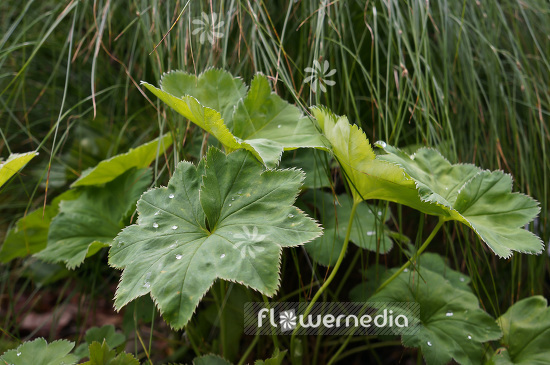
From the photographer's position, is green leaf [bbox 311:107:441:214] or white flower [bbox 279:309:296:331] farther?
white flower [bbox 279:309:296:331]

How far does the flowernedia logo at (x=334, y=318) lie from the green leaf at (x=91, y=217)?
1.13ft

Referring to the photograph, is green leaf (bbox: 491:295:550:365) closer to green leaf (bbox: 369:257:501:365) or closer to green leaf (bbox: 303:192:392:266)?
green leaf (bbox: 369:257:501:365)

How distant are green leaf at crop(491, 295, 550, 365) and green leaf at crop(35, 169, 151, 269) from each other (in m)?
0.80

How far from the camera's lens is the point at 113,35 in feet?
4.58

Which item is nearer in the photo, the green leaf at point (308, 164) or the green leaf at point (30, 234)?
the green leaf at point (308, 164)

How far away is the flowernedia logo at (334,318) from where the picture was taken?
0.88 metres

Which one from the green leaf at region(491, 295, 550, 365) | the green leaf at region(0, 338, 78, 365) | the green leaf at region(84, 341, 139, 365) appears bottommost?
the green leaf at region(491, 295, 550, 365)

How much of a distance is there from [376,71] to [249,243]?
1.99ft

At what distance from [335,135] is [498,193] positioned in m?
0.33

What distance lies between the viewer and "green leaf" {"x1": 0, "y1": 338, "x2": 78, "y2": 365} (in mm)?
763

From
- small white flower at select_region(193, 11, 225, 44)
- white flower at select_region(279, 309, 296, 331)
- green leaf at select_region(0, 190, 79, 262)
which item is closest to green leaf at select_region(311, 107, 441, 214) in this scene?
white flower at select_region(279, 309, 296, 331)

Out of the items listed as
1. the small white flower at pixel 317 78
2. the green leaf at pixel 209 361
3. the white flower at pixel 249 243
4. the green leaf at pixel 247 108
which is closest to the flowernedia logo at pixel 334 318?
the green leaf at pixel 209 361

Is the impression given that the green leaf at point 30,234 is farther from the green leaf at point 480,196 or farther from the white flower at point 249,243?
the green leaf at point 480,196

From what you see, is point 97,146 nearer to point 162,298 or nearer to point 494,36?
point 162,298
